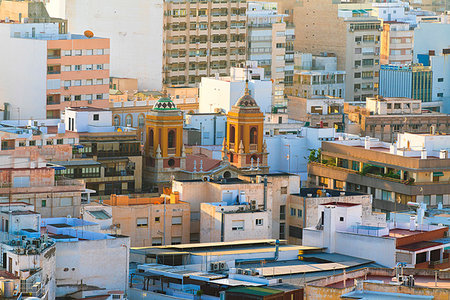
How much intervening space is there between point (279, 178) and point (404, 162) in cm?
1534

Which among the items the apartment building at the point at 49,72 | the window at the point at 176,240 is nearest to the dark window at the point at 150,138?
the window at the point at 176,240

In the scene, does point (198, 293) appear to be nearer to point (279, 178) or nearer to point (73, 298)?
point (73, 298)

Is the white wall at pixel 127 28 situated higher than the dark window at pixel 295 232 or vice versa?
the white wall at pixel 127 28

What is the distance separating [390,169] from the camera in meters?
137

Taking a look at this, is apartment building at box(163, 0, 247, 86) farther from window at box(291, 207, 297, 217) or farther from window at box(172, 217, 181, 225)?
window at box(172, 217, 181, 225)

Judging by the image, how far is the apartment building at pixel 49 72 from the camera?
526 ft

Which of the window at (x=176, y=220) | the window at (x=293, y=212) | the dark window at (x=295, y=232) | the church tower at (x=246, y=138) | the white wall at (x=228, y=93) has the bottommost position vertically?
the dark window at (x=295, y=232)

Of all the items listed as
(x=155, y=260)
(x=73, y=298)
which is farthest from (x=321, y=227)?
(x=73, y=298)

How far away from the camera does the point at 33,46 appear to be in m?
160

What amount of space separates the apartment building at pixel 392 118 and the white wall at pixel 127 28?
23.3 metres

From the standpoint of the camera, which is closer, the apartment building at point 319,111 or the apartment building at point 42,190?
the apartment building at point 42,190

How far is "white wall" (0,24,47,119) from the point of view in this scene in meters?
160

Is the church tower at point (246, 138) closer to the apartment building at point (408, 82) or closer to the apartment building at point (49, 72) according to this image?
the apartment building at point (49, 72)

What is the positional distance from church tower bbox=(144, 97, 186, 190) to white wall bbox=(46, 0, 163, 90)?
4676 cm
